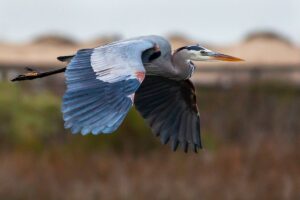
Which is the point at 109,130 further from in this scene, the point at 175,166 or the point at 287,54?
the point at 287,54

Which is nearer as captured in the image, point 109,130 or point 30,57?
point 109,130

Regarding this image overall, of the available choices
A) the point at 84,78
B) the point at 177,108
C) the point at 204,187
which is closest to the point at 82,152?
the point at 204,187

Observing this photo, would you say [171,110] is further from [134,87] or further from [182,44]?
[182,44]

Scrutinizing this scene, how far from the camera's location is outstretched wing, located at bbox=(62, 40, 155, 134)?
17.2 ft

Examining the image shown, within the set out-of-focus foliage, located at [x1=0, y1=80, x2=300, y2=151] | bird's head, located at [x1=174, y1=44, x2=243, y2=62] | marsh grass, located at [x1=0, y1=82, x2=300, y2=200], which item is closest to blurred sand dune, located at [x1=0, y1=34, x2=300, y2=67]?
out-of-focus foliage, located at [x1=0, y1=80, x2=300, y2=151]

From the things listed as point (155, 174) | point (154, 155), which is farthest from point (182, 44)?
point (155, 174)

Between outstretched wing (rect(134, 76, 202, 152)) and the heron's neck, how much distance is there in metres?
0.39

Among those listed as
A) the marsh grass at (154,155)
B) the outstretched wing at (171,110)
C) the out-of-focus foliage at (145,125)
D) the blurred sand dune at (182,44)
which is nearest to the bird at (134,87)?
the outstretched wing at (171,110)

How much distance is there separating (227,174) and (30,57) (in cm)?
2777

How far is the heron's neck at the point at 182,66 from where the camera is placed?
6.22 m

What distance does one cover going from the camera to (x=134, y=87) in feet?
17.8

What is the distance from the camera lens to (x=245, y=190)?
38.1ft

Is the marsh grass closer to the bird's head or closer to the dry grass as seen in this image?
the dry grass

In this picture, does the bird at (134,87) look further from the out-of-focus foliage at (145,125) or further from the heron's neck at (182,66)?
the out-of-focus foliage at (145,125)
